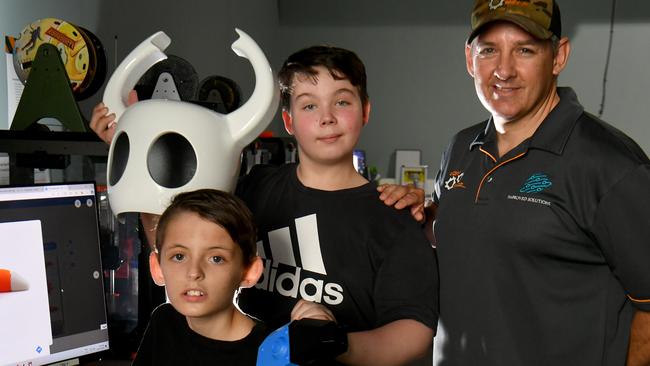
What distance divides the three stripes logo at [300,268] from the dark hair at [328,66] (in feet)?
0.81

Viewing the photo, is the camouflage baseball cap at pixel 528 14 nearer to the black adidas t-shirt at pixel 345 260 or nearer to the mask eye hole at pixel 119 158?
the black adidas t-shirt at pixel 345 260

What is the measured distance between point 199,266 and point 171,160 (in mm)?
176

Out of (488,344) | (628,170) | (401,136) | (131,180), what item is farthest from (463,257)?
(401,136)

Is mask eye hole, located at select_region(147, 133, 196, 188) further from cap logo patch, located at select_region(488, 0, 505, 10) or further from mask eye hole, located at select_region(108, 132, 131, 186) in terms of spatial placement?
cap logo patch, located at select_region(488, 0, 505, 10)

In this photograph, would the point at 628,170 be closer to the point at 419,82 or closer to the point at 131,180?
the point at 131,180

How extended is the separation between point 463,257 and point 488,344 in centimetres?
18

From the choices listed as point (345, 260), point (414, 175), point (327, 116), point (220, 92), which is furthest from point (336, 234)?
point (414, 175)

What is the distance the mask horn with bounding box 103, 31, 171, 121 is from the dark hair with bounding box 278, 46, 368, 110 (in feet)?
0.78

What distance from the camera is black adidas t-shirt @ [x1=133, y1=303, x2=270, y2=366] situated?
97 cm

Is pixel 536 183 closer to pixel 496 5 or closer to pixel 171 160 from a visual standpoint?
pixel 496 5

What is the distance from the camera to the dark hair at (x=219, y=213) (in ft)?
3.18

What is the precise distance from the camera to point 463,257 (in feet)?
4.09

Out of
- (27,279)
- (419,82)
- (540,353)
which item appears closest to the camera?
(27,279)

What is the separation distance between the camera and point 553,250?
A: 1165mm
